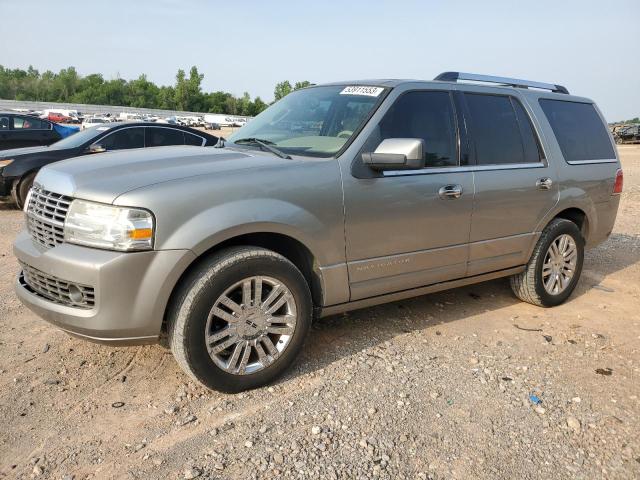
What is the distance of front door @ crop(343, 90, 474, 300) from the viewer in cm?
345

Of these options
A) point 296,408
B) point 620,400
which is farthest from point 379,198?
point 620,400

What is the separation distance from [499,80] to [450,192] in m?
1.52

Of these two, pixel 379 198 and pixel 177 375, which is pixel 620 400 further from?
pixel 177 375

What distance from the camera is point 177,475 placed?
2.45 metres

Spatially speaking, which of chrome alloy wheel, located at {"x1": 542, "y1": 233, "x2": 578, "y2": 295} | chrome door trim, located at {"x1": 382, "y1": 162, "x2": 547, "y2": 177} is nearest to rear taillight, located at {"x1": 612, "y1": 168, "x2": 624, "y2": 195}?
chrome alloy wheel, located at {"x1": 542, "y1": 233, "x2": 578, "y2": 295}

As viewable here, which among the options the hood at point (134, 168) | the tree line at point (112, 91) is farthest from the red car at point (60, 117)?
the hood at point (134, 168)

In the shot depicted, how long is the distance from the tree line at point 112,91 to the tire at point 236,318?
337 ft

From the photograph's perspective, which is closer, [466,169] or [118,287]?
[118,287]

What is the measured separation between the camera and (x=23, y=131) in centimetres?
1202

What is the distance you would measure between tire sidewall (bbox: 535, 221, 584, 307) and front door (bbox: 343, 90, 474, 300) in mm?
984

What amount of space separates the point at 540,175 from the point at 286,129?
2160 millimetres

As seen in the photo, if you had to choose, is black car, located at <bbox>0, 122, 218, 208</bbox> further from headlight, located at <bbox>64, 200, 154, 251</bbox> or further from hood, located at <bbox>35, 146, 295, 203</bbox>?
headlight, located at <bbox>64, 200, 154, 251</bbox>

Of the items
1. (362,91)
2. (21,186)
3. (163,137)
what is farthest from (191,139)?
(362,91)

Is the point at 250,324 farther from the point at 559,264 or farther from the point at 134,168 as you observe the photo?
the point at 559,264
